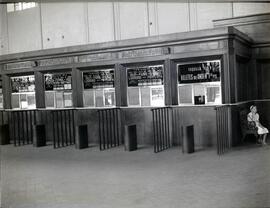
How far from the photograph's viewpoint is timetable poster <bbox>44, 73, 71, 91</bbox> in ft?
41.2

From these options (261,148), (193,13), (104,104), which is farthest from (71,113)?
(261,148)

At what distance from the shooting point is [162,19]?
13516mm

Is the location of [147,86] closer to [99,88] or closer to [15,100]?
[99,88]

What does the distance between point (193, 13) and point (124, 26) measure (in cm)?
287

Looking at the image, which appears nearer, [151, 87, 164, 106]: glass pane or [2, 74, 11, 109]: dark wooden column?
[151, 87, 164, 106]: glass pane

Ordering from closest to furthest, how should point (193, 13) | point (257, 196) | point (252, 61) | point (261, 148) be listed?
point (257, 196)
point (261, 148)
point (252, 61)
point (193, 13)

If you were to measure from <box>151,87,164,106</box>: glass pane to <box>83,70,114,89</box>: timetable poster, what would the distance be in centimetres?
152

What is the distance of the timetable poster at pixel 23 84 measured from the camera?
531 inches

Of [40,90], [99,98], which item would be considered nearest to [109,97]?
[99,98]

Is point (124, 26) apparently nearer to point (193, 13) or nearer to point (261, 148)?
point (193, 13)

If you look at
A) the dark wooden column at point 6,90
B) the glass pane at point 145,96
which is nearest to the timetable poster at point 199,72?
the glass pane at point 145,96

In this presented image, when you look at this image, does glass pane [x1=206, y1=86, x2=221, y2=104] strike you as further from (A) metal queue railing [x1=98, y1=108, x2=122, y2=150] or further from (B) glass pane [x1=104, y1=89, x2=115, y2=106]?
(B) glass pane [x1=104, y1=89, x2=115, y2=106]

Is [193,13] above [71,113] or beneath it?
above

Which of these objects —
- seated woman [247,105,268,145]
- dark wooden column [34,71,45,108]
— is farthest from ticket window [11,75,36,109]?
seated woman [247,105,268,145]
